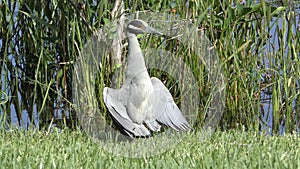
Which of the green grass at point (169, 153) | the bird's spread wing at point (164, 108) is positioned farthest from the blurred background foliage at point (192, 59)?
the bird's spread wing at point (164, 108)

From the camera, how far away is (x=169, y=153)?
2.26 meters

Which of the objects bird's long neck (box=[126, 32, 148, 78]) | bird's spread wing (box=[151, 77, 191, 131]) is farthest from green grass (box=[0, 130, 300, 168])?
bird's long neck (box=[126, 32, 148, 78])

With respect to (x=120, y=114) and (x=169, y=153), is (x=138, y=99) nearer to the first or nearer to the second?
(x=120, y=114)

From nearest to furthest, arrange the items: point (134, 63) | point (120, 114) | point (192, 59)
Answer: point (134, 63) < point (120, 114) < point (192, 59)

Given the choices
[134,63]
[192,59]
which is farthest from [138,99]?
[192,59]

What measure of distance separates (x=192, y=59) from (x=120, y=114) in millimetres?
1174

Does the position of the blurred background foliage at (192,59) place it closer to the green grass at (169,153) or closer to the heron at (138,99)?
the green grass at (169,153)

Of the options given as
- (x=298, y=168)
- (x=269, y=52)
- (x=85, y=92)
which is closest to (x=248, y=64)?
(x=269, y=52)

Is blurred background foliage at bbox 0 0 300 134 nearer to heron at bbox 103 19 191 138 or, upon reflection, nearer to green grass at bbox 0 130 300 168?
green grass at bbox 0 130 300 168

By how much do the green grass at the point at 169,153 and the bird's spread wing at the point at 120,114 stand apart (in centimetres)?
25

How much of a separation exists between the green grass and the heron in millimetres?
237

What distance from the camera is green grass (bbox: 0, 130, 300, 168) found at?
2.04 m

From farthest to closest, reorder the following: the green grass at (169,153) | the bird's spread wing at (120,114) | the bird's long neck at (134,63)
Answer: the green grass at (169,153), the bird's spread wing at (120,114), the bird's long neck at (134,63)

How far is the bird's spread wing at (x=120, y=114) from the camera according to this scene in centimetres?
178
